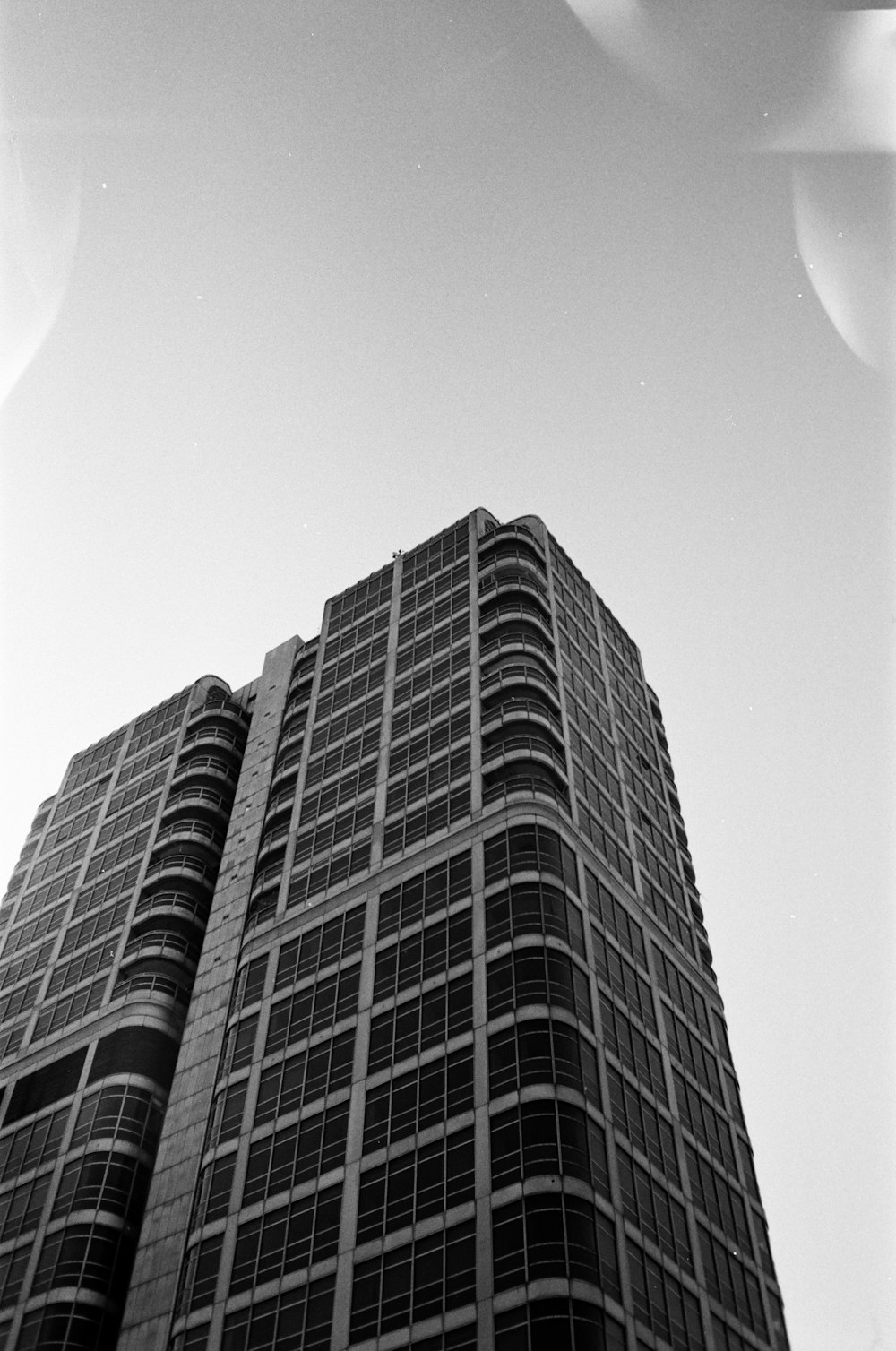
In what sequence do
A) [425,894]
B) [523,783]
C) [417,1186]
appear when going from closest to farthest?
1. [417,1186]
2. [425,894]
3. [523,783]

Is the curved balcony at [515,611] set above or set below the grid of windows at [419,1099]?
above

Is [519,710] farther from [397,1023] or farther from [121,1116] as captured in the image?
[121,1116]

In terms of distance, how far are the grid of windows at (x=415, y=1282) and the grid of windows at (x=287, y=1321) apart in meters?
1.54

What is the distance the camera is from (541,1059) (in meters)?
56.7

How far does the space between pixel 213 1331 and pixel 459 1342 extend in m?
13.3

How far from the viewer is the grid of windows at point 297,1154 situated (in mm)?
59500

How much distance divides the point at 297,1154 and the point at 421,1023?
26.5 ft

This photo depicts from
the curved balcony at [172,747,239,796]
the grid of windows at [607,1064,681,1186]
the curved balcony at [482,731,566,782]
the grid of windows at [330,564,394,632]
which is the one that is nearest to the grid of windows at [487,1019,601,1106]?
the grid of windows at [607,1064,681,1186]

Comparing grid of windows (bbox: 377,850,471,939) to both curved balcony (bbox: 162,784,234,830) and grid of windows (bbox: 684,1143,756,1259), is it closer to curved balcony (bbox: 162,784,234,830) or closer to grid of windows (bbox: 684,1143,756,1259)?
grid of windows (bbox: 684,1143,756,1259)

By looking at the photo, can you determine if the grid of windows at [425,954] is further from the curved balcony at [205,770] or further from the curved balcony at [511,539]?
the curved balcony at [511,539]

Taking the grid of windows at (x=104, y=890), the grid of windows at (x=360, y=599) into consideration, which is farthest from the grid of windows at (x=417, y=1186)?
the grid of windows at (x=360, y=599)

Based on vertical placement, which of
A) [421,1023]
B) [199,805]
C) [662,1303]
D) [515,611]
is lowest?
[662,1303]

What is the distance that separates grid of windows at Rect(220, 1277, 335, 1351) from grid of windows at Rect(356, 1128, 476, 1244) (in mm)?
2802

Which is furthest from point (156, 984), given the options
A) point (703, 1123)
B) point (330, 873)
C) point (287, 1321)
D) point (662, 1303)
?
point (662, 1303)
